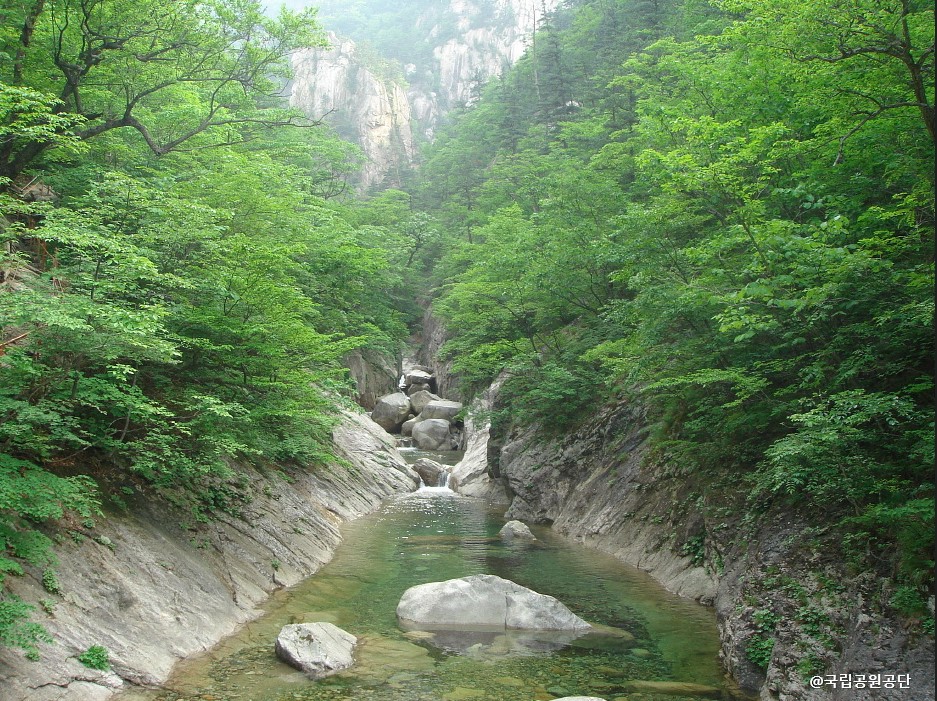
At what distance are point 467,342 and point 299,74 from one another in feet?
198

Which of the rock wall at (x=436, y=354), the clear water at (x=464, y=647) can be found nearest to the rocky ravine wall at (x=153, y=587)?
the clear water at (x=464, y=647)

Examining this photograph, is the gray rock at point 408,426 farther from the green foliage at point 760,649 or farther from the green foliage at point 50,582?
the green foliage at point 50,582

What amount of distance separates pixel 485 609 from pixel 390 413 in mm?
22422

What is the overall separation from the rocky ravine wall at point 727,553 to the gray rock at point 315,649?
4744mm

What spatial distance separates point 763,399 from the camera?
32.6 feet

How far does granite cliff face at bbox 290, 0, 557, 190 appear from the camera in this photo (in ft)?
216

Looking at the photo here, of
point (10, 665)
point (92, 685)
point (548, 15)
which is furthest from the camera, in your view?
point (548, 15)

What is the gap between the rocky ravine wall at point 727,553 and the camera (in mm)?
5957

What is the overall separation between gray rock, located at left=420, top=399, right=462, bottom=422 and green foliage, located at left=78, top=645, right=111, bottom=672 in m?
24.5

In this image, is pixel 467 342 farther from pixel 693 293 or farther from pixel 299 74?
pixel 299 74

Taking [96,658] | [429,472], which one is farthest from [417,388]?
[96,658]

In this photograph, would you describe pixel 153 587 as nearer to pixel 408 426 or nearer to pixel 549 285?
pixel 549 285

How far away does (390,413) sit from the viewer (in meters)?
31.5

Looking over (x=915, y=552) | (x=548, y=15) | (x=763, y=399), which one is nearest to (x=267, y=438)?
(x=763, y=399)
